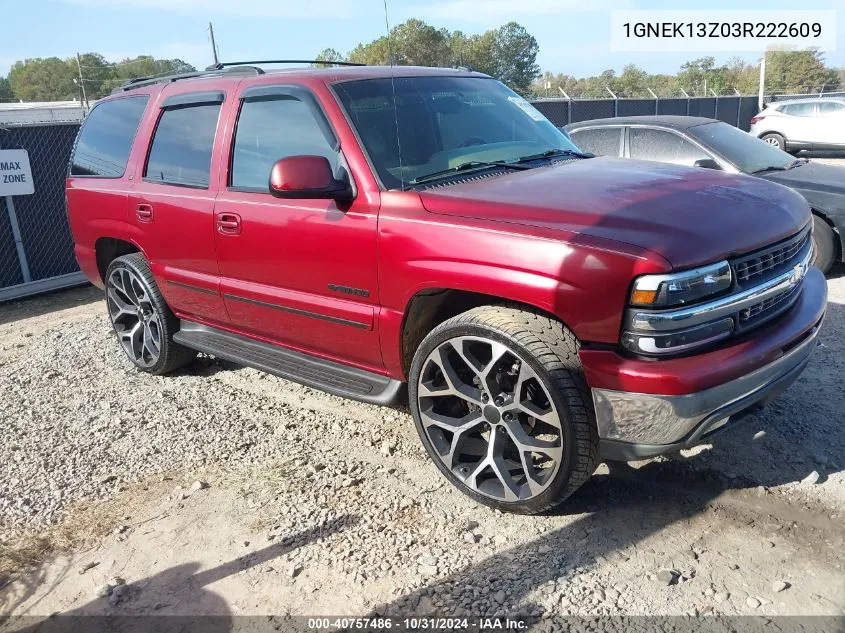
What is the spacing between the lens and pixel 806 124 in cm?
1731

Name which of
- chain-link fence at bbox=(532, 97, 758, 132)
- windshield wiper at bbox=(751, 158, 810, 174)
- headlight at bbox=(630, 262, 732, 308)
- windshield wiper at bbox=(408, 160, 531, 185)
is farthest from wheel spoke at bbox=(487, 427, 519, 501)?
chain-link fence at bbox=(532, 97, 758, 132)

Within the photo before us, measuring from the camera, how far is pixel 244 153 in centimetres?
395

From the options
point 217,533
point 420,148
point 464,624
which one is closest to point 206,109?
point 420,148

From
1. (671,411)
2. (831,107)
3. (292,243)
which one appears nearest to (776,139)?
(831,107)

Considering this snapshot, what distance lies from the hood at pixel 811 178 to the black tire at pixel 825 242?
297 millimetres

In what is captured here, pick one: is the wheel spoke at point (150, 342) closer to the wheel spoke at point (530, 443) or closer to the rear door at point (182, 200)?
the rear door at point (182, 200)

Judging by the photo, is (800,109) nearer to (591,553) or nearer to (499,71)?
(499,71)

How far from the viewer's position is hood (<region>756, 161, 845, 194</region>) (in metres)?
6.52

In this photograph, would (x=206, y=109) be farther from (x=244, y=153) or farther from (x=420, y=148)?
(x=420, y=148)

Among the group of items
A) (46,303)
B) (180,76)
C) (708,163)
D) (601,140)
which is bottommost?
(46,303)

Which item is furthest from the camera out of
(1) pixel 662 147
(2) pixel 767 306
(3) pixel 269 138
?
(1) pixel 662 147

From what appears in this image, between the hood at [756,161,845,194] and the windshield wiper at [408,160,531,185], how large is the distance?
13.7ft

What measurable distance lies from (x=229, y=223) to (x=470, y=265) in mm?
1672

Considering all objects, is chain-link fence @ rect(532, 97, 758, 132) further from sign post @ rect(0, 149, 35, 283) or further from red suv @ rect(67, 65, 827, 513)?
red suv @ rect(67, 65, 827, 513)
